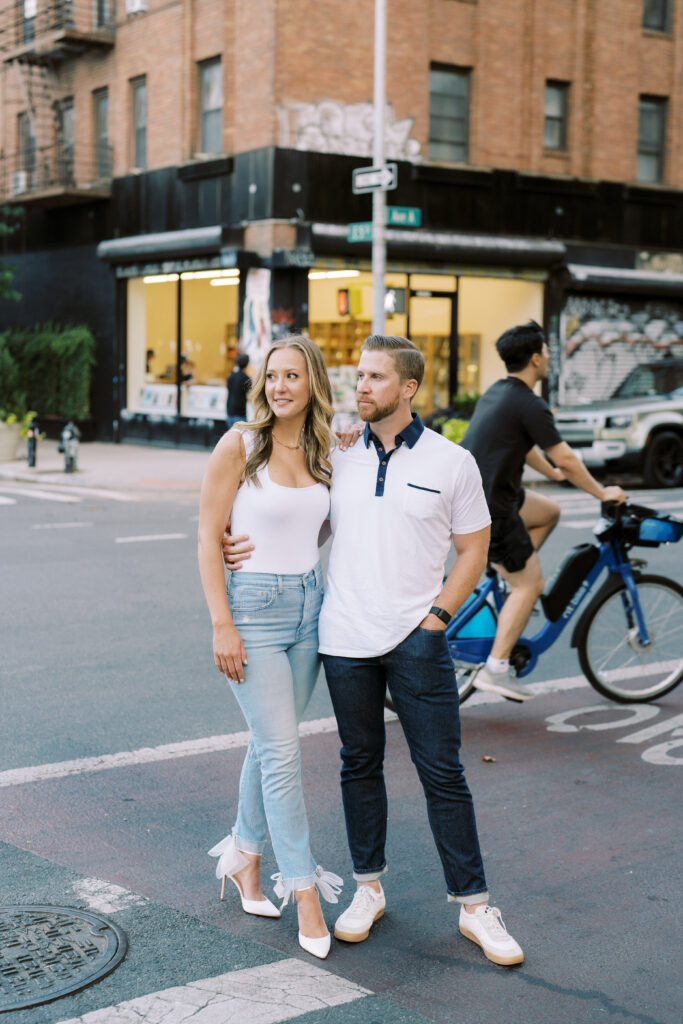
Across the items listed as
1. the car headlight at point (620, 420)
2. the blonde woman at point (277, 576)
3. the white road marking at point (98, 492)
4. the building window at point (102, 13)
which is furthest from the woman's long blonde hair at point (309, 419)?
the building window at point (102, 13)

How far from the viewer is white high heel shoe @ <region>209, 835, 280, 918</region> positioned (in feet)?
13.3

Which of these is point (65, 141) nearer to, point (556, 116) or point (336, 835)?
point (556, 116)

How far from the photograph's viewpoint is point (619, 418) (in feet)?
60.1

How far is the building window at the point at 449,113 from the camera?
24391 millimetres

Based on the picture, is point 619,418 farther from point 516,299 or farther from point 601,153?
point 601,153

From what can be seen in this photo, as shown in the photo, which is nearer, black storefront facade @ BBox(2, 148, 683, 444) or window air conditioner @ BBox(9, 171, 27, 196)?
black storefront facade @ BBox(2, 148, 683, 444)

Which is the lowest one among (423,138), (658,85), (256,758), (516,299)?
(256,758)

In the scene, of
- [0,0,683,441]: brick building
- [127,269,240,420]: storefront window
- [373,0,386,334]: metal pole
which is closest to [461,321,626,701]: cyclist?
[373,0,386,334]: metal pole

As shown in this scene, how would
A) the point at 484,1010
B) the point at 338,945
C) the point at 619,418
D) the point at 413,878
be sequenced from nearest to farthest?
the point at 484,1010 < the point at 338,945 < the point at 413,878 < the point at 619,418

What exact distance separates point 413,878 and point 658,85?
2613 cm

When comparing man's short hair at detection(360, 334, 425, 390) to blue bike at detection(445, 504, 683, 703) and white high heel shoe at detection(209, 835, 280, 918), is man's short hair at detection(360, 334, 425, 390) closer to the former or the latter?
white high heel shoe at detection(209, 835, 280, 918)

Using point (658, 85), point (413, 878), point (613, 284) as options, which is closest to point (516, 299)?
point (613, 284)

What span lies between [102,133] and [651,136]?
1218 centimetres

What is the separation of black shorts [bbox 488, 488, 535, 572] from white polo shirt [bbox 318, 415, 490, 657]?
222cm
